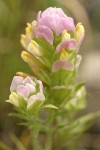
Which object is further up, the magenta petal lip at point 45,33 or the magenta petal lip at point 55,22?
the magenta petal lip at point 55,22

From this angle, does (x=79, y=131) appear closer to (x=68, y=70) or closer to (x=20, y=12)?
(x=68, y=70)

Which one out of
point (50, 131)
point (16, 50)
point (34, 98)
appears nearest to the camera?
point (34, 98)

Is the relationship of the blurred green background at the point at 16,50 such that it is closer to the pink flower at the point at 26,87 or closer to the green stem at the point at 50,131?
the green stem at the point at 50,131

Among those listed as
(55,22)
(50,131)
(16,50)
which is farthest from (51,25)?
(16,50)

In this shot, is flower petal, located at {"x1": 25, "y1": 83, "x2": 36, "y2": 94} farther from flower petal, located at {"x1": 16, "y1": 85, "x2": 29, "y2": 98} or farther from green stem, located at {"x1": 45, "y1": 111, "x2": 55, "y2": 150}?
green stem, located at {"x1": 45, "y1": 111, "x2": 55, "y2": 150}

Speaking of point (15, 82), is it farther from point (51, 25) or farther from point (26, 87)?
point (51, 25)

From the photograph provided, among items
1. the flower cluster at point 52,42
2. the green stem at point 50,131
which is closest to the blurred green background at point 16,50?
the green stem at point 50,131
